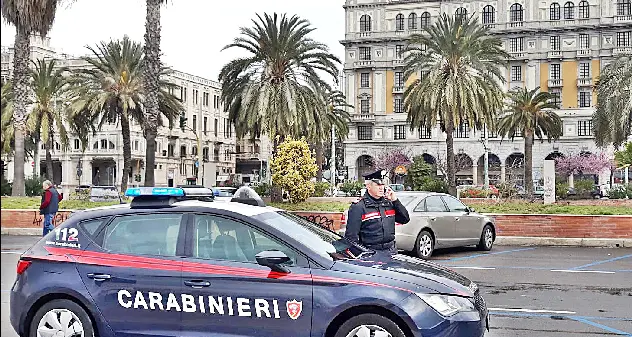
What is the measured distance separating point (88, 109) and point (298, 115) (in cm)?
1342

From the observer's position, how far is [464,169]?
84.9m

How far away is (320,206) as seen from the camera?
2386cm

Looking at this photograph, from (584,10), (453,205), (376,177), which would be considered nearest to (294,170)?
(453,205)

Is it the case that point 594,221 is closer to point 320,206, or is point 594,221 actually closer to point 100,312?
point 320,206

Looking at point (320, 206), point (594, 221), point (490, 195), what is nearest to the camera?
point (594, 221)

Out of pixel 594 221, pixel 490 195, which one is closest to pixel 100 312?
pixel 594 221

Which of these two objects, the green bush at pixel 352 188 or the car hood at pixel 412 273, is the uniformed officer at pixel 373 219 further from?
the green bush at pixel 352 188

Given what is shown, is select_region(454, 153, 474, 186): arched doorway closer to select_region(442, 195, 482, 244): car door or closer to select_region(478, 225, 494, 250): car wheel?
select_region(478, 225, 494, 250): car wheel

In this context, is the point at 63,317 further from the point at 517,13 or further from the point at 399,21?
the point at 517,13

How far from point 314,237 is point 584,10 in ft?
272

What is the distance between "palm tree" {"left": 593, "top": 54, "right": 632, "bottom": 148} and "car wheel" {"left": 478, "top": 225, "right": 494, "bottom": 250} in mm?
13359

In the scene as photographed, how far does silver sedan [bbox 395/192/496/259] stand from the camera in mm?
14875

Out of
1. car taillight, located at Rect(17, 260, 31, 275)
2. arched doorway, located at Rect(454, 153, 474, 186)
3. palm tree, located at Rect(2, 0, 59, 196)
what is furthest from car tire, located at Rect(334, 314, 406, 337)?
arched doorway, located at Rect(454, 153, 474, 186)

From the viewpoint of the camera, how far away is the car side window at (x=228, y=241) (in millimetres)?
5961
